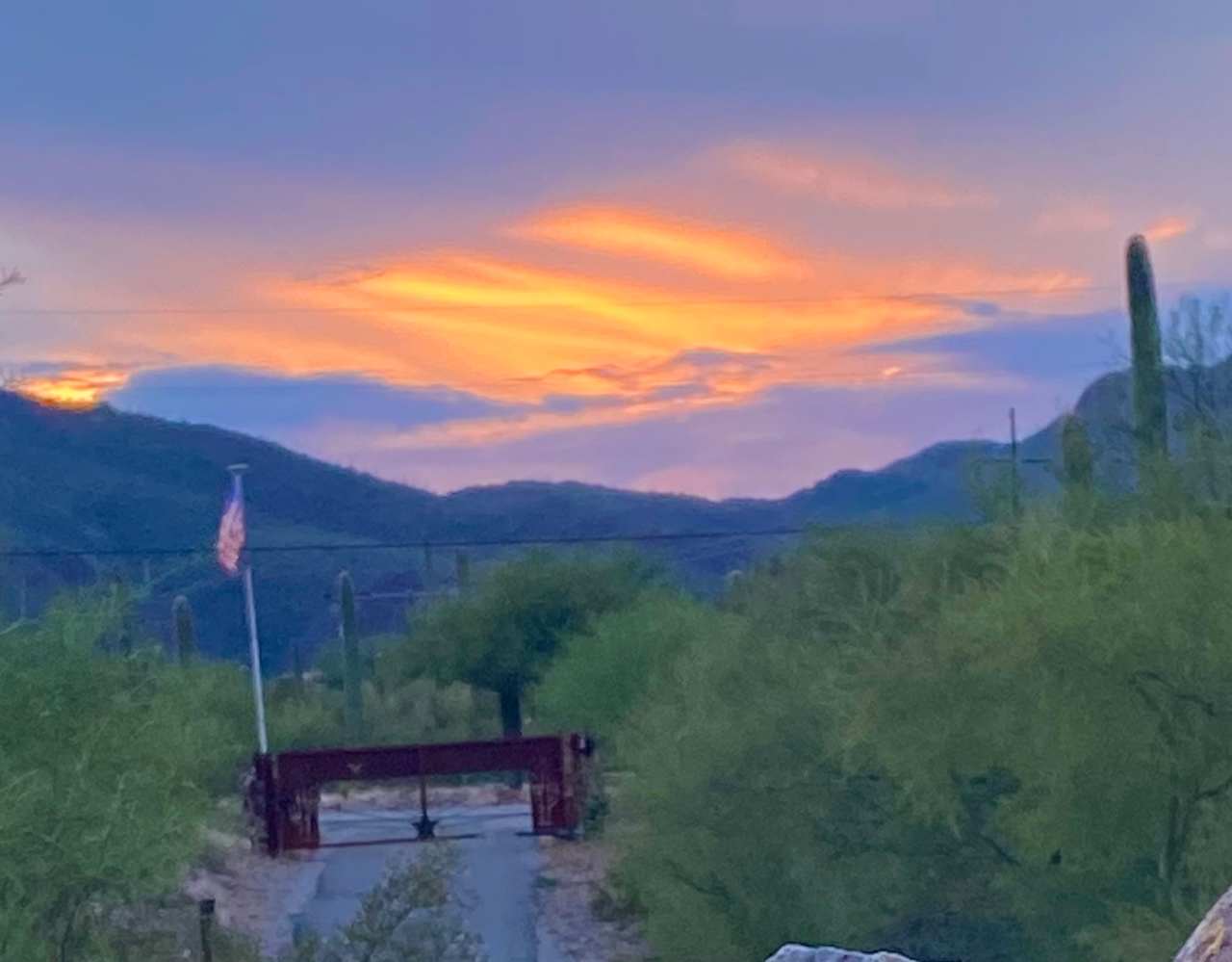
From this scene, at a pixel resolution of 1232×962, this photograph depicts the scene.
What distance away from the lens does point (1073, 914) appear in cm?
1503

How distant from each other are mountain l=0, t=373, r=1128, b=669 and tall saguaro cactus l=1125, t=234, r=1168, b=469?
37.0 metres

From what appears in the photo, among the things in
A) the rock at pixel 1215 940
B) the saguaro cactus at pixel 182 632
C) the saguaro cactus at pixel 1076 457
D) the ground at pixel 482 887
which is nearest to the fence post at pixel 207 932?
the ground at pixel 482 887

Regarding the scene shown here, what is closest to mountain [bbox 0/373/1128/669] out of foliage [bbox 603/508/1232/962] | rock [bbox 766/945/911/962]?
foliage [bbox 603/508/1232/962]

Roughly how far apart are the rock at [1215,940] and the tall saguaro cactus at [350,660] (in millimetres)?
42782

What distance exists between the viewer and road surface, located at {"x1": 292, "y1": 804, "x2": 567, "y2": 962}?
84.2 ft

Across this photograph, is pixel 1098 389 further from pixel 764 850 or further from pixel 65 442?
pixel 65 442

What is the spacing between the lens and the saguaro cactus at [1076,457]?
63.1 ft

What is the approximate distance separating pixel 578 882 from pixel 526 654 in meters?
18.9

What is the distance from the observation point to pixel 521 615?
167ft

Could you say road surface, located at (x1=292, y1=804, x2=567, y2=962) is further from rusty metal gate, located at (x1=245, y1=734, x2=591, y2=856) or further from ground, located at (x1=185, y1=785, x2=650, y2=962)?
rusty metal gate, located at (x1=245, y1=734, x2=591, y2=856)

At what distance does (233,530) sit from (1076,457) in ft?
61.3

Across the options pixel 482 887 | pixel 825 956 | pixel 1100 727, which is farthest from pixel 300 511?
pixel 825 956

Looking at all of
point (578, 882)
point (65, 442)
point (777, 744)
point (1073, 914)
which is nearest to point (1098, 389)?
point (578, 882)

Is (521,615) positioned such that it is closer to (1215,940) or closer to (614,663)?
(614,663)
